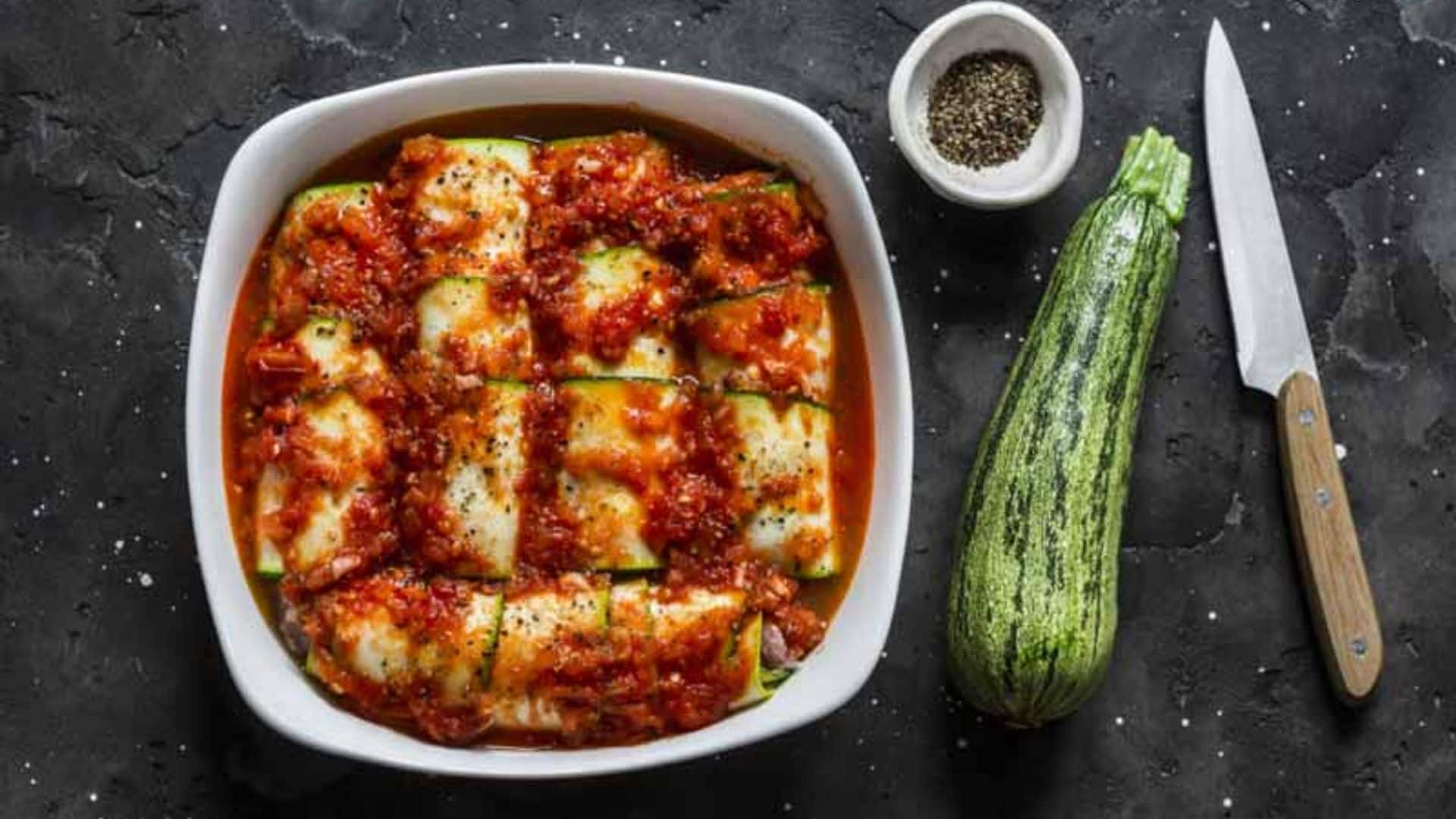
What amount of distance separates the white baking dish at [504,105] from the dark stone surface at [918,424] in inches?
15.3

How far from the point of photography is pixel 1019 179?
429 cm

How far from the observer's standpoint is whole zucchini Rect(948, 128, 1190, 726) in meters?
4.11

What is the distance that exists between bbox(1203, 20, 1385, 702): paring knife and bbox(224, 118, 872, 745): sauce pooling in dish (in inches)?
45.0

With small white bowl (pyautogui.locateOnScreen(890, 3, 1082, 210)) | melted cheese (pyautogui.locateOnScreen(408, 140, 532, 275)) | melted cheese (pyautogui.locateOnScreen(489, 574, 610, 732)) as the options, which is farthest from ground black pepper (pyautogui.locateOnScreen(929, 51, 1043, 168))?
melted cheese (pyautogui.locateOnScreen(489, 574, 610, 732))

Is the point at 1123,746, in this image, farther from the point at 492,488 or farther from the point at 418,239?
the point at 418,239

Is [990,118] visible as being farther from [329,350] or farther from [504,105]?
[329,350]

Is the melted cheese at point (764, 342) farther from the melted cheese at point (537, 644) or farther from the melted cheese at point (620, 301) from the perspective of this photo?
the melted cheese at point (537, 644)

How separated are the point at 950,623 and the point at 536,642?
1.07 meters

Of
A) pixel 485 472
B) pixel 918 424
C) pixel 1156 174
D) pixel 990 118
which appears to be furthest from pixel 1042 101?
pixel 485 472

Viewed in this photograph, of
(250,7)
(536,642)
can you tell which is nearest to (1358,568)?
(536,642)

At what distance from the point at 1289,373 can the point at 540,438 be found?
1987 mm

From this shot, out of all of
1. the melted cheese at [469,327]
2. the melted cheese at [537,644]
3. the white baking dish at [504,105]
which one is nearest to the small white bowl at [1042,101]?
the white baking dish at [504,105]

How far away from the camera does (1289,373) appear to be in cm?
442

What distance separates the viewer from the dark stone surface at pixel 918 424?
171 inches
